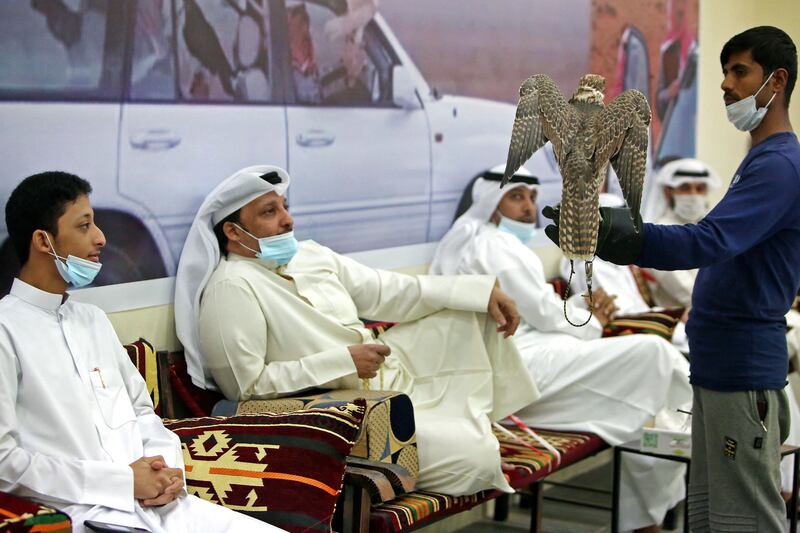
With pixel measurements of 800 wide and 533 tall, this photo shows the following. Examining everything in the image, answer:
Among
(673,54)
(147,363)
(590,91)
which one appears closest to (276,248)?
(147,363)

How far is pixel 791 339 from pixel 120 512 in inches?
173

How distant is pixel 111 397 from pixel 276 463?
1.62ft

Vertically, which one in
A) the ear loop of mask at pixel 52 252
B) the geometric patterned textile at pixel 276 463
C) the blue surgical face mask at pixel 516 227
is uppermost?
the blue surgical face mask at pixel 516 227

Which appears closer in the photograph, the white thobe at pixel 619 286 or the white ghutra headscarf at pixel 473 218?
the white ghutra headscarf at pixel 473 218

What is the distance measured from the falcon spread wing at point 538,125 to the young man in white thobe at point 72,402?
121 centimetres

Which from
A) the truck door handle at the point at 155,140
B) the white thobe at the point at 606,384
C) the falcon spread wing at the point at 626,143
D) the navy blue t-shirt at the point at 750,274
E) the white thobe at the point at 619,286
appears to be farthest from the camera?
the white thobe at the point at 619,286

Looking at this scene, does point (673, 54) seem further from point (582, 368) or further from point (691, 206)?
point (582, 368)

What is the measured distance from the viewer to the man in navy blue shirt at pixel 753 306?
2.81m

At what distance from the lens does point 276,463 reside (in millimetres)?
2965

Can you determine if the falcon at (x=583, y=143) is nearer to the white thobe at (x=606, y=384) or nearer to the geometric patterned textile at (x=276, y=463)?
the geometric patterned textile at (x=276, y=463)

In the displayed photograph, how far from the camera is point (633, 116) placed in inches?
90.1

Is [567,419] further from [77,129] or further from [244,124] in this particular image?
[77,129]

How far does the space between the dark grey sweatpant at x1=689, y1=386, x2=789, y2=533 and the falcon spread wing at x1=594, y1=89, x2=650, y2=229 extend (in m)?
0.97

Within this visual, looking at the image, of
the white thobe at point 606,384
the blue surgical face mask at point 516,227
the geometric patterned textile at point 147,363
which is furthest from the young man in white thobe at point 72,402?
the blue surgical face mask at point 516,227
